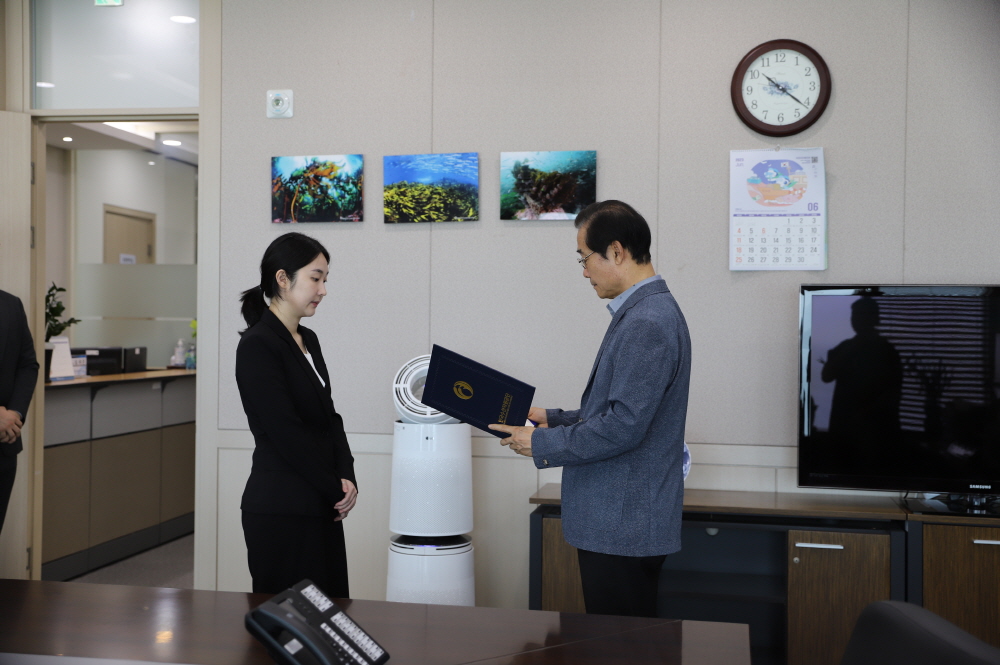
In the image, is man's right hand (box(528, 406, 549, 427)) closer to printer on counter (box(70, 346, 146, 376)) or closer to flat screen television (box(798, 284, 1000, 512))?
flat screen television (box(798, 284, 1000, 512))

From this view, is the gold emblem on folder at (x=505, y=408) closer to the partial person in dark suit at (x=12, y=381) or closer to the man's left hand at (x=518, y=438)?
the man's left hand at (x=518, y=438)

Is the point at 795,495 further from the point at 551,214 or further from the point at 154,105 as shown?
the point at 154,105

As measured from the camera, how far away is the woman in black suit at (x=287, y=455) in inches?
90.0

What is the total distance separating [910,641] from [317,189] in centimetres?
306

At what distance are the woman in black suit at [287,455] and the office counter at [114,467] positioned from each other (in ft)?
8.97

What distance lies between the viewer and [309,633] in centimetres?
120

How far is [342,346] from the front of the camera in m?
3.65

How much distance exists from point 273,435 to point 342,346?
1.39 metres

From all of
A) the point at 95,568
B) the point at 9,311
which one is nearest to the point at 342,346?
the point at 9,311

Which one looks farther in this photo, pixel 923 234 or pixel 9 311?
pixel 9 311

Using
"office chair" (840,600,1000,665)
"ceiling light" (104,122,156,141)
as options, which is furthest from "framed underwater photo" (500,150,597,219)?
"ceiling light" (104,122,156,141)

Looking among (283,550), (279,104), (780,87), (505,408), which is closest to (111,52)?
(279,104)

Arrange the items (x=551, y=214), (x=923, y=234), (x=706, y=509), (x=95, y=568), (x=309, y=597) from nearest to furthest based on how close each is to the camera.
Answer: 1. (x=309, y=597)
2. (x=706, y=509)
3. (x=923, y=234)
4. (x=551, y=214)
5. (x=95, y=568)

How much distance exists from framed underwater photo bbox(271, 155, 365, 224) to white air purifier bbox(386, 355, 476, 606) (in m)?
0.96
